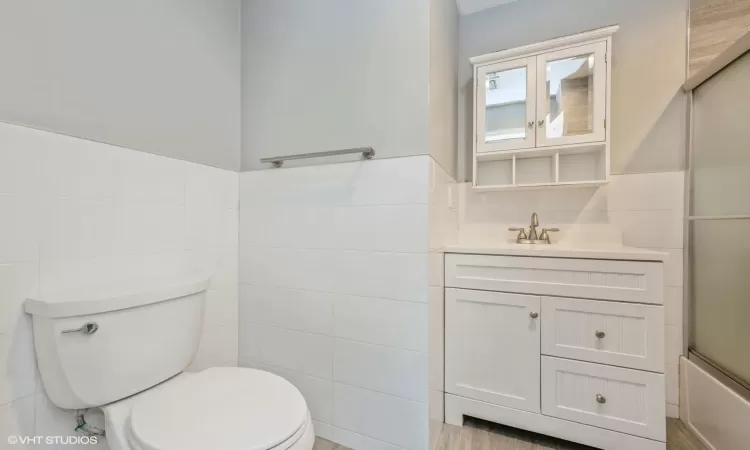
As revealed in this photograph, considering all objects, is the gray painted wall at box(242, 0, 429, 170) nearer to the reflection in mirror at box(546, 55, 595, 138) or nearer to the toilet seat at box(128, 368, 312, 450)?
the reflection in mirror at box(546, 55, 595, 138)

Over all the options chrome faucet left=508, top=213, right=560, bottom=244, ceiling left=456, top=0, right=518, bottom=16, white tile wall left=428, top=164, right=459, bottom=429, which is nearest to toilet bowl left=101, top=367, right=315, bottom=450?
white tile wall left=428, top=164, right=459, bottom=429

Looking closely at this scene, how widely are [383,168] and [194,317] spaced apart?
2.80ft

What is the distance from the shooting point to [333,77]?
135 cm

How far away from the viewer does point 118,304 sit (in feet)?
2.96

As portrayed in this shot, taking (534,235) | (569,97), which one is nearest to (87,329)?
(534,235)

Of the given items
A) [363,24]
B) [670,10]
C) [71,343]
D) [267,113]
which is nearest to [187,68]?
[267,113]

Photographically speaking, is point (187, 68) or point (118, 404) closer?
point (118, 404)

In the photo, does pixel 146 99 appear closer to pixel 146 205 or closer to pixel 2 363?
pixel 146 205

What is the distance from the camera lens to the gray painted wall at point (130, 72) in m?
0.90

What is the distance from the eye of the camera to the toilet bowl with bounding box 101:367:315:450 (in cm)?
73

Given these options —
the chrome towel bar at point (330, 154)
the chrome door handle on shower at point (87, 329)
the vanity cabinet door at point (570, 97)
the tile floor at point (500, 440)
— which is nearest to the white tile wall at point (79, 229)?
the chrome door handle on shower at point (87, 329)

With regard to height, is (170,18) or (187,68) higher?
(170,18)

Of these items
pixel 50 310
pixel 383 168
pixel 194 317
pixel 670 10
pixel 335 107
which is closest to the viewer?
pixel 50 310

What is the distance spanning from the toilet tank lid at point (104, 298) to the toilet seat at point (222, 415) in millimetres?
271
